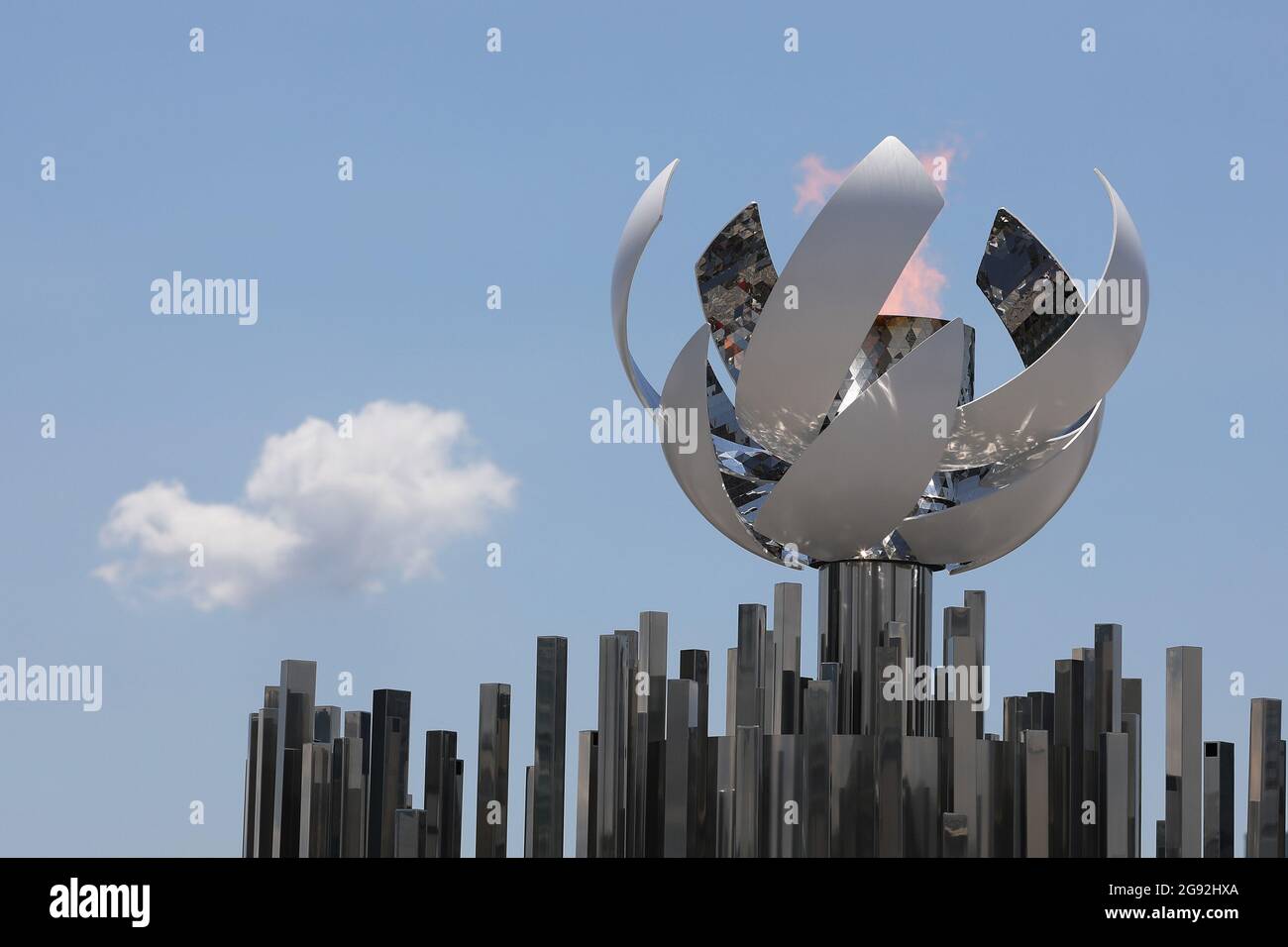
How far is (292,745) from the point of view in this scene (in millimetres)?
12852

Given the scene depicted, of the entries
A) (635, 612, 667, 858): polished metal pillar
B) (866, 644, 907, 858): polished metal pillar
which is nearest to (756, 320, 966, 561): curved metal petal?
(635, 612, 667, 858): polished metal pillar

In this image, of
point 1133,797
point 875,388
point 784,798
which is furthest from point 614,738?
point 1133,797

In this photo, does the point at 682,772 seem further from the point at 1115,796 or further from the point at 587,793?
the point at 1115,796

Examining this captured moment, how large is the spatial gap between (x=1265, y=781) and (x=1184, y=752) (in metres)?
0.54

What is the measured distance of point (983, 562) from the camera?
1372 cm

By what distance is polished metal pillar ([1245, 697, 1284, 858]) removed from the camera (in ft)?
39.9

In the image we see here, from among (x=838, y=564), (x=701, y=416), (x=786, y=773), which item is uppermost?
(x=701, y=416)

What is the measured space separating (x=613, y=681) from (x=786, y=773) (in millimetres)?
1405

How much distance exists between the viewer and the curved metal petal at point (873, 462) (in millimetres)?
12250

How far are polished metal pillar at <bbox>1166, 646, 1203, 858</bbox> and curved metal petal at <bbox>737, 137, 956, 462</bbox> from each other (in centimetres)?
276

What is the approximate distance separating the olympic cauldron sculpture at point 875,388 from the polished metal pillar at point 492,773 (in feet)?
6.65
